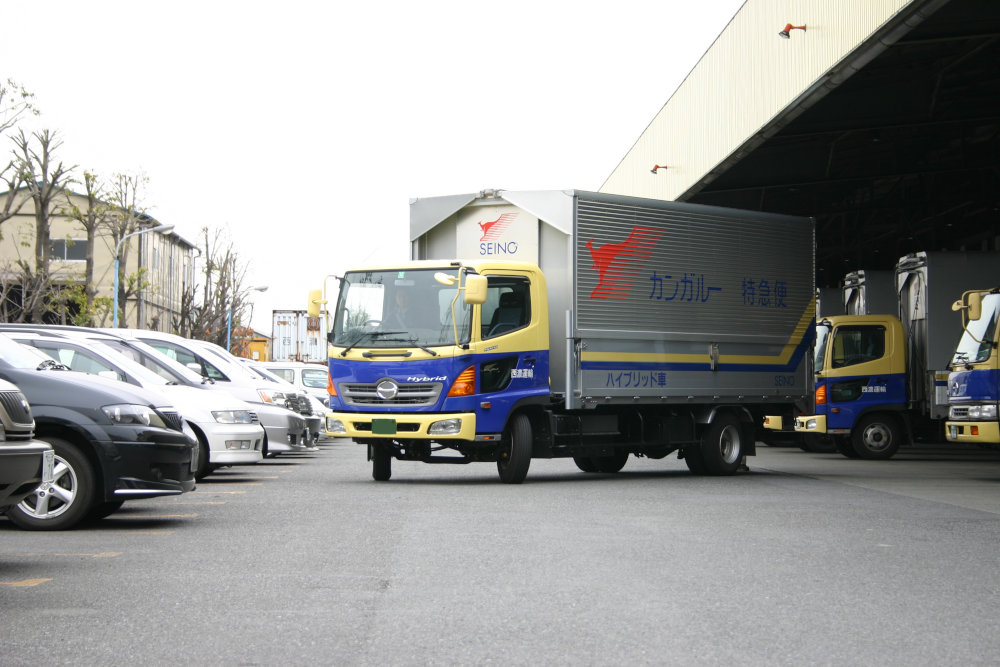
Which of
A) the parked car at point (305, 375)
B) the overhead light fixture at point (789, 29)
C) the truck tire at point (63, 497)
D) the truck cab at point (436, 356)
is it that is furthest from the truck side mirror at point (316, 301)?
the parked car at point (305, 375)

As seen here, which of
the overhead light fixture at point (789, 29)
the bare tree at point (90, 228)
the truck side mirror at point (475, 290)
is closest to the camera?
the truck side mirror at point (475, 290)

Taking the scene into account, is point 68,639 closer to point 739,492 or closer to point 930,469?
point 739,492

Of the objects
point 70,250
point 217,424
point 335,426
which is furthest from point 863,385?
point 70,250

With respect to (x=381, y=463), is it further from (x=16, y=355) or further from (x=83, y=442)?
(x=16, y=355)

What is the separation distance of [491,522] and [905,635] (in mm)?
5400

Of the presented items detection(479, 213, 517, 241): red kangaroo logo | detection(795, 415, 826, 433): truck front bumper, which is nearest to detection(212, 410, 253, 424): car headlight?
detection(479, 213, 517, 241): red kangaroo logo

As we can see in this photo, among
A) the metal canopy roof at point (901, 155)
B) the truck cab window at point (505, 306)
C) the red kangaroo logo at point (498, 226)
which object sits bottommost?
the truck cab window at point (505, 306)

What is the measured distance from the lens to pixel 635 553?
9.23 m

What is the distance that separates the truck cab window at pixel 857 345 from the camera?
2380cm

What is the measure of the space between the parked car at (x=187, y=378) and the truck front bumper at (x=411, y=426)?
1.91 m

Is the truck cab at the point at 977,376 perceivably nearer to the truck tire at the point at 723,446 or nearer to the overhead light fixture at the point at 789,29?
the truck tire at the point at 723,446

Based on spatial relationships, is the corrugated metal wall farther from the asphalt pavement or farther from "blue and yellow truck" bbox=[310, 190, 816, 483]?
the asphalt pavement

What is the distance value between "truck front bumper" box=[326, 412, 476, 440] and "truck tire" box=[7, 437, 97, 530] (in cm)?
531

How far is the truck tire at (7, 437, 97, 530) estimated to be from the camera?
1001 centimetres
